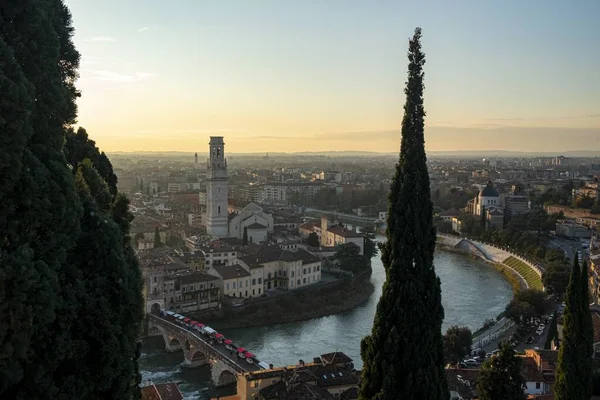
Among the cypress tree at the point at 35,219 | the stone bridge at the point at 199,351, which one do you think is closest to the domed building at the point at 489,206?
the stone bridge at the point at 199,351

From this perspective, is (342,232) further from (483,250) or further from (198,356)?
(198,356)

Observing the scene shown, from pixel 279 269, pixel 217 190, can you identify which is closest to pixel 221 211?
pixel 217 190

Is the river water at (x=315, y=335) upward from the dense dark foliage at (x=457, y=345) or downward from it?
downward

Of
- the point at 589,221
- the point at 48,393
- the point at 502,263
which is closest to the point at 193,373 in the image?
the point at 48,393

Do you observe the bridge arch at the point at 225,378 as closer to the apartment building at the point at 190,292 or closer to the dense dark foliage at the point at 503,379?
the apartment building at the point at 190,292

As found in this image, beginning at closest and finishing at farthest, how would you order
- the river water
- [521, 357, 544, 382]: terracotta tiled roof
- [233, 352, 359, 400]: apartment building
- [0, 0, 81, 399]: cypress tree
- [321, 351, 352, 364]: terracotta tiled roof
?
[0, 0, 81, 399]: cypress tree, [233, 352, 359, 400]: apartment building, [521, 357, 544, 382]: terracotta tiled roof, [321, 351, 352, 364]: terracotta tiled roof, the river water

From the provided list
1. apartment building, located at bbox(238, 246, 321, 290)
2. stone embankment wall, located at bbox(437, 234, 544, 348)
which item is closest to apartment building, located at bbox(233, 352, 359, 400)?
stone embankment wall, located at bbox(437, 234, 544, 348)

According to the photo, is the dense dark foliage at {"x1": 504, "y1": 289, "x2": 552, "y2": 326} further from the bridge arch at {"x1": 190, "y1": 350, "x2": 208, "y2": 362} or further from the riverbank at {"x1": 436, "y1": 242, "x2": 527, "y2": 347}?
the bridge arch at {"x1": 190, "y1": 350, "x2": 208, "y2": 362}
